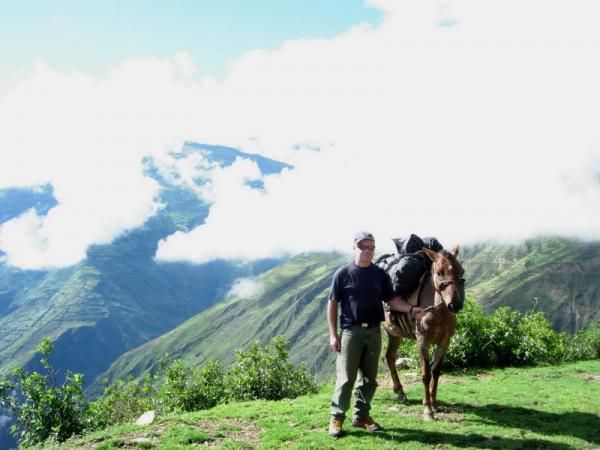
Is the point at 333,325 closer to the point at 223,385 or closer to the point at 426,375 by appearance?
the point at 426,375

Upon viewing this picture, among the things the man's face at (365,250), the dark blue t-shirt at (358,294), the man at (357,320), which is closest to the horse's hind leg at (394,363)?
the man at (357,320)

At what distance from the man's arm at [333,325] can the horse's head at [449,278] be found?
2777mm

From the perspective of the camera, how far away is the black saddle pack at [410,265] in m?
14.1

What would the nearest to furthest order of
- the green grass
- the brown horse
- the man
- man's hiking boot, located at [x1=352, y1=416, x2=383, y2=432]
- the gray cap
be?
the green grass → the man → the gray cap → man's hiking boot, located at [x1=352, y1=416, x2=383, y2=432] → the brown horse

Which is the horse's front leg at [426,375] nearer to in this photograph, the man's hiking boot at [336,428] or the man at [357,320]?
the man at [357,320]

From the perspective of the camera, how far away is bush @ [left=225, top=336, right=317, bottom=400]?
20547 mm

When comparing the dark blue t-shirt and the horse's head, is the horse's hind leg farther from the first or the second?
the dark blue t-shirt

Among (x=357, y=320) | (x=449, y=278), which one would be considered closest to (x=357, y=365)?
(x=357, y=320)

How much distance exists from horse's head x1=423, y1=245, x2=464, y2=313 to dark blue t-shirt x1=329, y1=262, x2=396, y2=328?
175 centimetres

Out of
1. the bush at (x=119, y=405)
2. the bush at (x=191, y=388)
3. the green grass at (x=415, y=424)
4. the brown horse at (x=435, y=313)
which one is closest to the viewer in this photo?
the green grass at (x=415, y=424)

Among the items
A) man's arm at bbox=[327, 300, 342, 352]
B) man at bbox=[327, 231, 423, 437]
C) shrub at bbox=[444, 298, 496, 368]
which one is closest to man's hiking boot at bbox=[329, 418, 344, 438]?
man at bbox=[327, 231, 423, 437]

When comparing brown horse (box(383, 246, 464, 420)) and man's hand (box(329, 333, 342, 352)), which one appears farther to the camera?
brown horse (box(383, 246, 464, 420))

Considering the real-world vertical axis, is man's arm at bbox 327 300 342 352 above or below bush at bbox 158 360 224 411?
above

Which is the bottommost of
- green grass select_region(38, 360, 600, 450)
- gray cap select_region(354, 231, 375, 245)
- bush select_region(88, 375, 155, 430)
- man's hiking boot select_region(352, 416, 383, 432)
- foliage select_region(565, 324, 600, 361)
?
bush select_region(88, 375, 155, 430)
